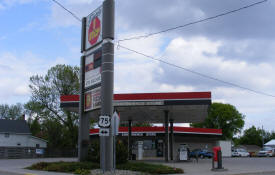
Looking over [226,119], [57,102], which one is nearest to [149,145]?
[57,102]

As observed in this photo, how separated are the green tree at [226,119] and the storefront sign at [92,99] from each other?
66659mm

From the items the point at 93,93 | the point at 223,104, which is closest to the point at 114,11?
the point at 93,93

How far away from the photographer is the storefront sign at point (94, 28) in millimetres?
19031

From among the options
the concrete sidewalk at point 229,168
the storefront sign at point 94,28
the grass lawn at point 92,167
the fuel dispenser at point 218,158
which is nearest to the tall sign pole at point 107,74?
the storefront sign at point 94,28

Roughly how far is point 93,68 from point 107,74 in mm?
2362

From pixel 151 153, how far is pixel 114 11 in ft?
105

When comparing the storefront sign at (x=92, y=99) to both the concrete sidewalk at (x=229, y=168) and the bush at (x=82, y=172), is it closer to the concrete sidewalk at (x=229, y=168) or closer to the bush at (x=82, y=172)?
the bush at (x=82, y=172)

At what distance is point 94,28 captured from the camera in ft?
64.8

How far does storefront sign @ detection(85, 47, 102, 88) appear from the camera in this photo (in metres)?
19.0

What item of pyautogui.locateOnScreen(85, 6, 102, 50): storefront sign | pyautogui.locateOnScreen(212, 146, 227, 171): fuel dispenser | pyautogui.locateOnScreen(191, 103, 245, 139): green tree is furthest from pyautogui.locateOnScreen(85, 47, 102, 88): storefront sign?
pyautogui.locateOnScreen(191, 103, 245, 139): green tree

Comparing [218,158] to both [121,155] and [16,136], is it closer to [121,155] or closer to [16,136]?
[121,155]

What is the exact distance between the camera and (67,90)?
53344mm

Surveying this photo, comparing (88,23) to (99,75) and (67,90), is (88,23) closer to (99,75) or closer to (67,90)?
(99,75)

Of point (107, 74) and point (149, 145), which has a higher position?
point (107, 74)
